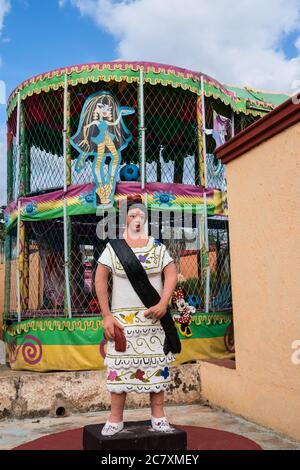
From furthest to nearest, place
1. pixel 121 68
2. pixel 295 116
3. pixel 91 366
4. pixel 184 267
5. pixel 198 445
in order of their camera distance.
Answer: pixel 184 267, pixel 121 68, pixel 91 366, pixel 295 116, pixel 198 445

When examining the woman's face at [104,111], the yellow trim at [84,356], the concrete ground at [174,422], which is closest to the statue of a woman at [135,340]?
the concrete ground at [174,422]

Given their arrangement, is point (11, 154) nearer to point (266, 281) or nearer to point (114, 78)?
point (114, 78)

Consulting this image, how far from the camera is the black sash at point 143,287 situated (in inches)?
153

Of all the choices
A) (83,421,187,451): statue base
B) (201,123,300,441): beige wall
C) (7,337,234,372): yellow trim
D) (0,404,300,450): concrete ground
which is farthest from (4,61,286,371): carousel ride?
(83,421,187,451): statue base

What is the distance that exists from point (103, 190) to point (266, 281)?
11.0ft

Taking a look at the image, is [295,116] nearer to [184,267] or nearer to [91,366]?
[91,366]

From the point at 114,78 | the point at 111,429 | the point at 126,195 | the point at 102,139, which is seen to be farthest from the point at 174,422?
the point at 114,78

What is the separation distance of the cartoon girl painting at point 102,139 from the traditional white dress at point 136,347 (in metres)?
3.50

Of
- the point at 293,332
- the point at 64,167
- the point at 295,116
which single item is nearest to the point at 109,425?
the point at 293,332

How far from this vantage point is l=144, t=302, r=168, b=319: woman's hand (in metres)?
3.84

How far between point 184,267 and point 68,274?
9.70ft

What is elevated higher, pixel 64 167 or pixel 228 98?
pixel 228 98

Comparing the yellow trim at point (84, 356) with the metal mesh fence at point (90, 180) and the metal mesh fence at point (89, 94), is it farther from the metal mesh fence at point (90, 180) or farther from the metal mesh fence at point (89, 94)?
the metal mesh fence at point (89, 94)

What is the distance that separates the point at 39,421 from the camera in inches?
221
